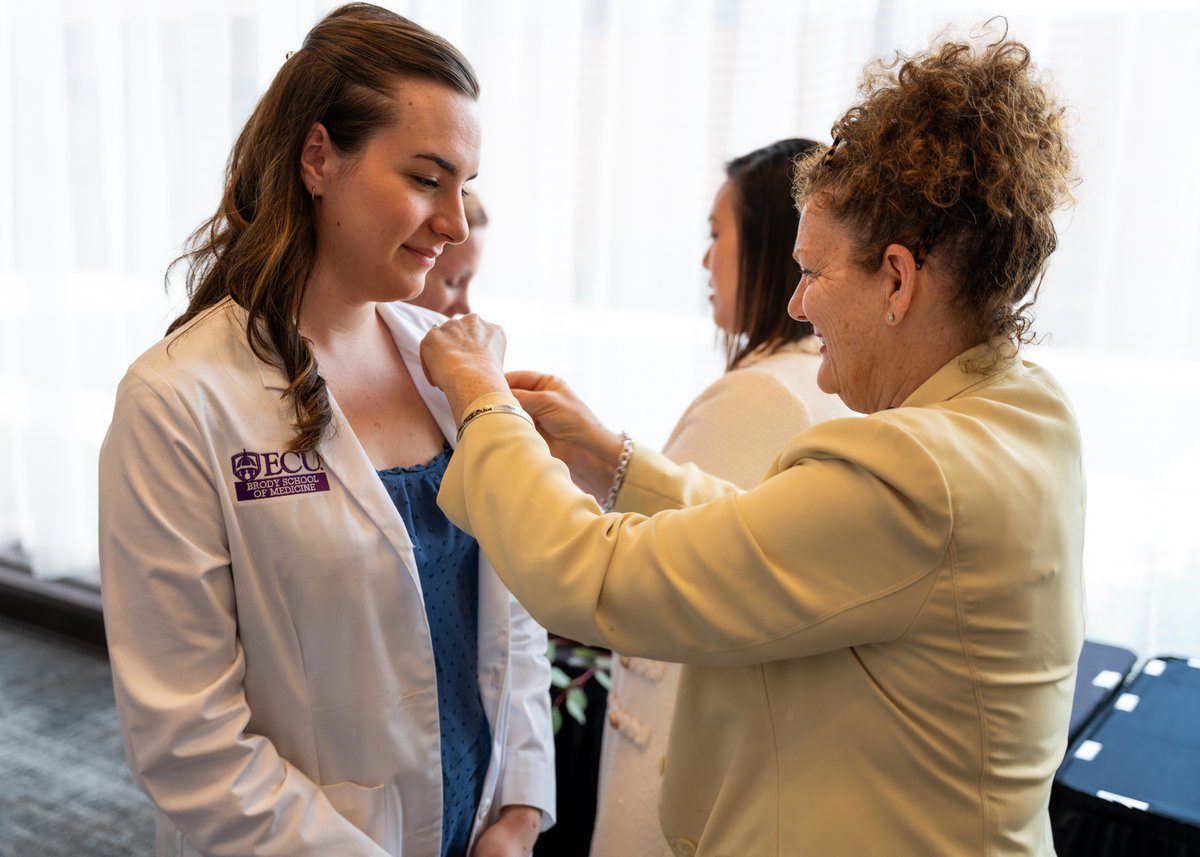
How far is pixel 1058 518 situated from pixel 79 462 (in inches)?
153

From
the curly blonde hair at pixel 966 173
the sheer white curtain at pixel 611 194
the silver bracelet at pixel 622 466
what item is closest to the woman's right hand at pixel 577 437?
the silver bracelet at pixel 622 466

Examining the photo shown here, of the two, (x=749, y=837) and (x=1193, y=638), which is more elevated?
(x=749, y=837)

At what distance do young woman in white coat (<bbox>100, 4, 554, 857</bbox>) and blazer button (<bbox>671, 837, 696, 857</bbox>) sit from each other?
361 millimetres

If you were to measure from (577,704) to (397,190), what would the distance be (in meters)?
1.25

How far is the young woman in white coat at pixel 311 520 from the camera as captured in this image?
46.0 inches

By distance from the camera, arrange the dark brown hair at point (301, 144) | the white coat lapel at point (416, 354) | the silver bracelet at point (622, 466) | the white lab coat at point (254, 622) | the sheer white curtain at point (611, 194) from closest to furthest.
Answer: the white lab coat at point (254, 622) → the dark brown hair at point (301, 144) → the silver bracelet at point (622, 466) → the white coat lapel at point (416, 354) → the sheer white curtain at point (611, 194)

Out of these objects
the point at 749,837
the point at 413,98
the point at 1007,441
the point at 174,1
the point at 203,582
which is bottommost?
the point at 749,837

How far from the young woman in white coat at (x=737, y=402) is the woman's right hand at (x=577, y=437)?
0.86 ft

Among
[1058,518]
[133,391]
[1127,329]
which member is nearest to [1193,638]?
[1127,329]

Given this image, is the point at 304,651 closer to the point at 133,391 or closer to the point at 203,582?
Answer: the point at 203,582

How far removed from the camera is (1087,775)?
5.38 feet

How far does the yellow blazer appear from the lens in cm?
93

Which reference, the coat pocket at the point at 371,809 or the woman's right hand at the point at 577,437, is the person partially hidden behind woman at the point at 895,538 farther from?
the coat pocket at the point at 371,809

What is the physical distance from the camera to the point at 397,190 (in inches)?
51.2
